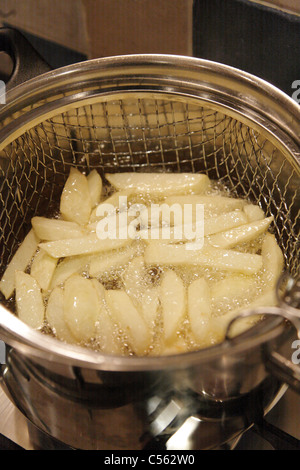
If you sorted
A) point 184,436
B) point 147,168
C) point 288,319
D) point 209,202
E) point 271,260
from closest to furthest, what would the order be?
point 288,319 < point 184,436 < point 271,260 < point 209,202 < point 147,168

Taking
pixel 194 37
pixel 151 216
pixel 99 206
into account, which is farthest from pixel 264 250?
pixel 194 37

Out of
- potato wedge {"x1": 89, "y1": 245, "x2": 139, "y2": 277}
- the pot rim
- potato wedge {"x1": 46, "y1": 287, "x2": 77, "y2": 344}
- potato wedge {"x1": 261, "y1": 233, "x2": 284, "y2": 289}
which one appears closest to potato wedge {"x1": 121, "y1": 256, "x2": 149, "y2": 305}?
potato wedge {"x1": 89, "y1": 245, "x2": 139, "y2": 277}

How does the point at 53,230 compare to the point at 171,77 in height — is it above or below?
below

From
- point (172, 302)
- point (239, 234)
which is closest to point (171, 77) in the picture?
point (239, 234)

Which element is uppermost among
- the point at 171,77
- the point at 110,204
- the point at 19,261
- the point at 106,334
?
the point at 171,77

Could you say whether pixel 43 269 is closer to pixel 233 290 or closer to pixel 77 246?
pixel 77 246

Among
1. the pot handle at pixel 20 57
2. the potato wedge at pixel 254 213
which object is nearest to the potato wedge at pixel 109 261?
the potato wedge at pixel 254 213
